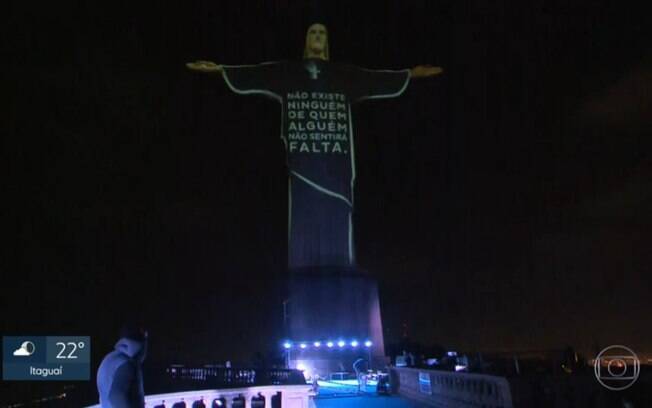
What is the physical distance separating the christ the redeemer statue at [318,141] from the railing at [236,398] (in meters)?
14.5

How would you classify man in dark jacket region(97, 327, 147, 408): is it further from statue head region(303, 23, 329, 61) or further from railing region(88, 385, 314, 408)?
statue head region(303, 23, 329, 61)

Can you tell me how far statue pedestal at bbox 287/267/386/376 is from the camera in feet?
77.3

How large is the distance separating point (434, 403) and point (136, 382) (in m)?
8.63

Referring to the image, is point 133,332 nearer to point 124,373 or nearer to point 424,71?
point 124,373

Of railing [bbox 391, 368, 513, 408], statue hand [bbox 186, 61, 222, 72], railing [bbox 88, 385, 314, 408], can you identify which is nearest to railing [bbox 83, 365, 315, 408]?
railing [bbox 88, 385, 314, 408]

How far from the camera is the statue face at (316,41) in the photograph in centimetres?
2545

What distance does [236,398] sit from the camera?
9227 millimetres

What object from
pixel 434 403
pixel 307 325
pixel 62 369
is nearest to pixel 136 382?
pixel 62 369
